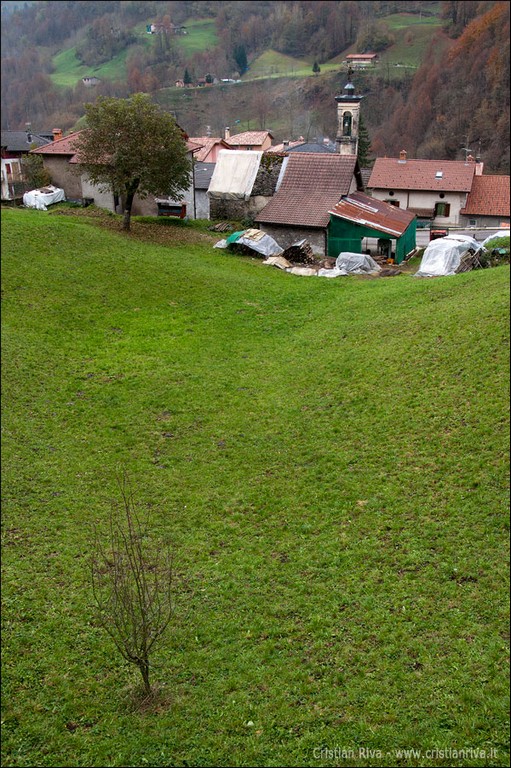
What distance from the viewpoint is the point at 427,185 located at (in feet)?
153

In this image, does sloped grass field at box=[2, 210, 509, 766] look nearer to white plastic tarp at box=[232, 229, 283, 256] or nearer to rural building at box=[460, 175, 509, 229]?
white plastic tarp at box=[232, 229, 283, 256]

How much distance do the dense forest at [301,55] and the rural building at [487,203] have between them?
2.06 metres

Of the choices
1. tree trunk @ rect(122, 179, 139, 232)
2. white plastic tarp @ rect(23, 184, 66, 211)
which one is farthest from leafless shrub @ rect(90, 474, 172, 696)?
white plastic tarp @ rect(23, 184, 66, 211)

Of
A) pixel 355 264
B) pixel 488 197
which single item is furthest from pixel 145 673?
pixel 488 197

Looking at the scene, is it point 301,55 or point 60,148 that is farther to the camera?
point 60,148

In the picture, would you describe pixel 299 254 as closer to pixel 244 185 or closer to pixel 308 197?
pixel 308 197

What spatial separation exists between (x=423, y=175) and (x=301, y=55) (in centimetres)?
2032

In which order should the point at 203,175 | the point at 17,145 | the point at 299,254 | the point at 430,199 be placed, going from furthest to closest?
the point at 17,145 < the point at 430,199 < the point at 203,175 < the point at 299,254

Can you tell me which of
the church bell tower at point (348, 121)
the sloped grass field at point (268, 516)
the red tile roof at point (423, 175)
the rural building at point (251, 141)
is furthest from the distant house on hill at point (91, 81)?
the rural building at point (251, 141)

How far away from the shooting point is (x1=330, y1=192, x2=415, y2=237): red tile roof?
31.2 m

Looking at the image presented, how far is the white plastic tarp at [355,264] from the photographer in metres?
29.0

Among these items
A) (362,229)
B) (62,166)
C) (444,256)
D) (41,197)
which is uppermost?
(62,166)

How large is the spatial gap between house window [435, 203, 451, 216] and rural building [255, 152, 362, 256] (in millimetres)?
13213

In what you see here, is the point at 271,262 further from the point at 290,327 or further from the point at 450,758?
the point at 450,758
